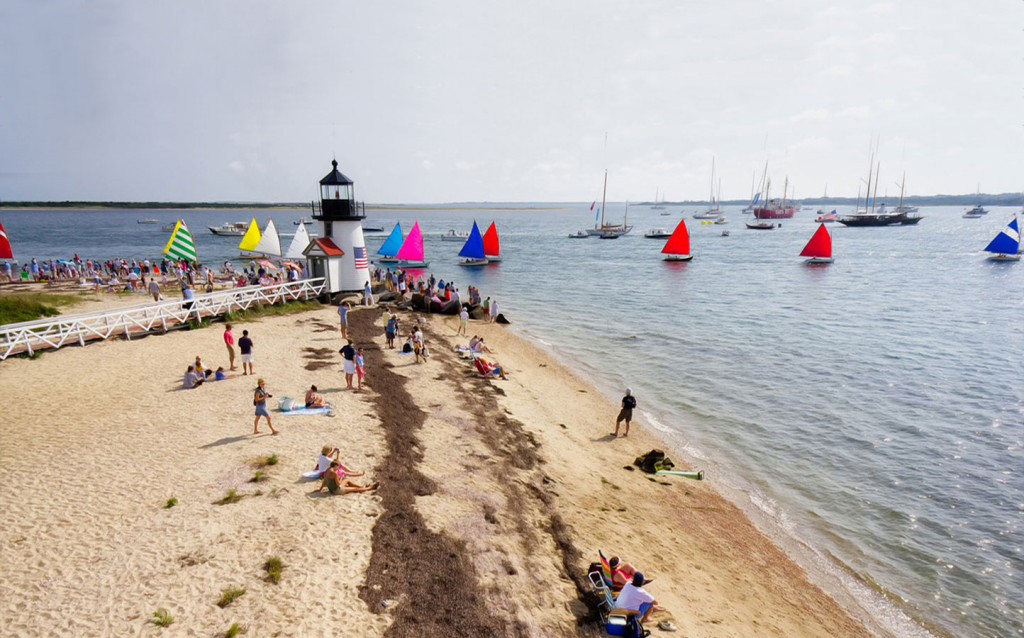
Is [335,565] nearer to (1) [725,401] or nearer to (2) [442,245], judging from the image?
(1) [725,401]

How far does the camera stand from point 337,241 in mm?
28453

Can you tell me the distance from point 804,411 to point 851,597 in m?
10.2

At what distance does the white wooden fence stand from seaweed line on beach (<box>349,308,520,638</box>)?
1535 centimetres

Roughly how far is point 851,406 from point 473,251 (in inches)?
1745

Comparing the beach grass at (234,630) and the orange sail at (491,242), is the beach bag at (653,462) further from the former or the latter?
the orange sail at (491,242)

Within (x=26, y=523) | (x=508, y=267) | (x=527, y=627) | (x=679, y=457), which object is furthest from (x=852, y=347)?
(x=508, y=267)

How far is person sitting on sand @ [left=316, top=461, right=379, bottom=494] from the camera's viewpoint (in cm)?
981

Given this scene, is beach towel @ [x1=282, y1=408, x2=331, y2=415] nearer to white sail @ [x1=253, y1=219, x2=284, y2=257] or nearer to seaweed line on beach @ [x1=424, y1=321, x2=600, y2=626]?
seaweed line on beach @ [x1=424, y1=321, x2=600, y2=626]

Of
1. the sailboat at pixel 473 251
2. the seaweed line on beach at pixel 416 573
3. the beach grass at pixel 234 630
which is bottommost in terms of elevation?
the seaweed line on beach at pixel 416 573

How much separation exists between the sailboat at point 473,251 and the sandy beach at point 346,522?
139ft

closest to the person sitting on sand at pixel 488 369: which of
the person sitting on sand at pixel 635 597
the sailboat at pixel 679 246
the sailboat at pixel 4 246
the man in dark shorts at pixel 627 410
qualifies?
the man in dark shorts at pixel 627 410

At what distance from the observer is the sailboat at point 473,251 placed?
5759cm

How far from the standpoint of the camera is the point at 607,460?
47.2 ft

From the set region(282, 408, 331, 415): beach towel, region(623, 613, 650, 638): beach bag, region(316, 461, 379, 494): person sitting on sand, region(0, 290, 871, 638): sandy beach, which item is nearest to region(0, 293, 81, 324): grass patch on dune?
region(0, 290, 871, 638): sandy beach
